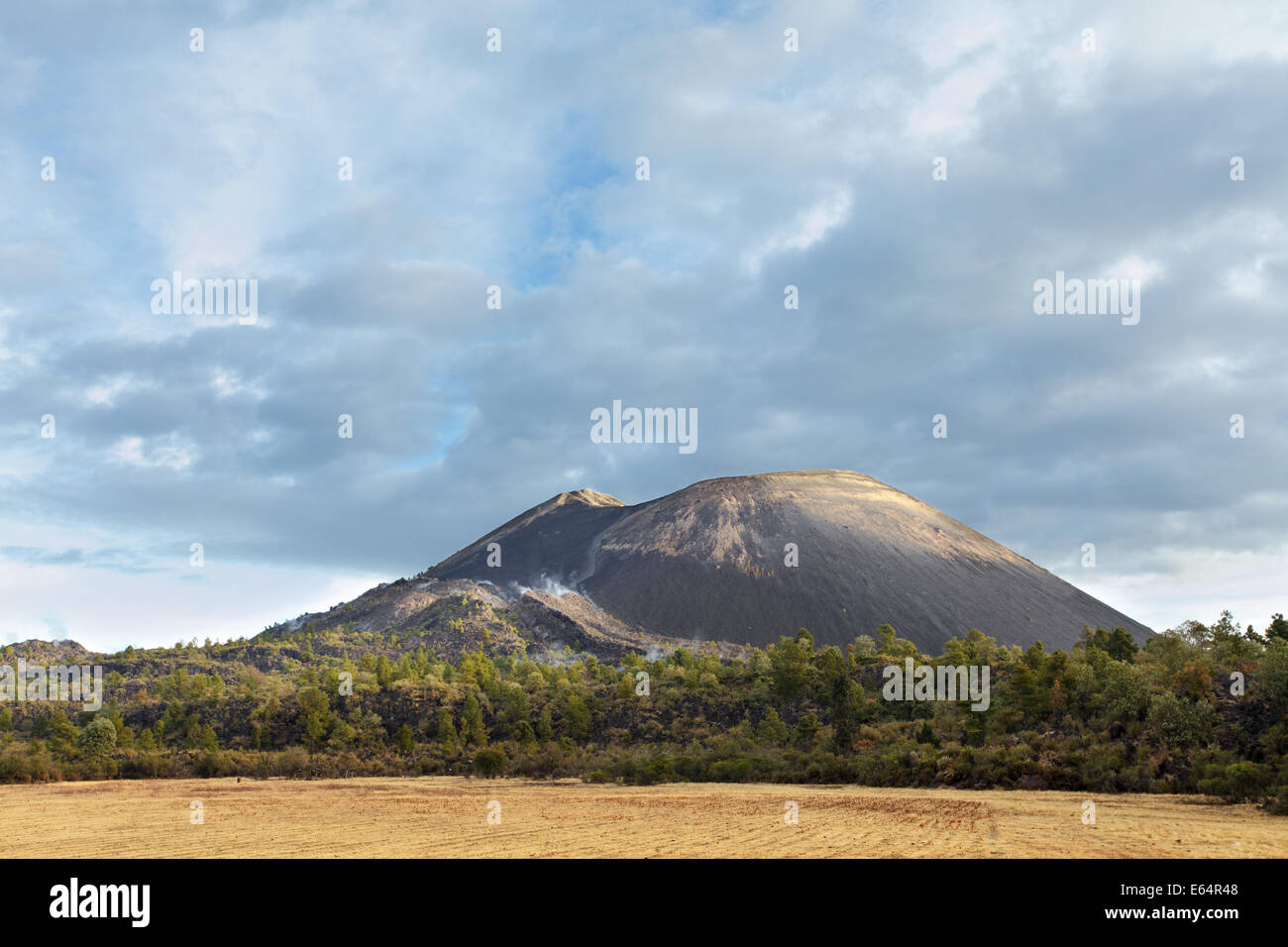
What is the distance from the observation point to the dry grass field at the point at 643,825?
25219 millimetres

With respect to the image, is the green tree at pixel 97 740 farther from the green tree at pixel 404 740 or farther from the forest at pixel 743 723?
the green tree at pixel 404 740

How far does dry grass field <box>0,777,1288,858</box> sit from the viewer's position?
993 inches

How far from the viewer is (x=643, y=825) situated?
33750 millimetres

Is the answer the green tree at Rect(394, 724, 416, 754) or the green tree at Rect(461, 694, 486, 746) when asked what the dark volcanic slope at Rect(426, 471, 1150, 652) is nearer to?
the green tree at Rect(461, 694, 486, 746)

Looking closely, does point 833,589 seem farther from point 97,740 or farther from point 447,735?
point 97,740

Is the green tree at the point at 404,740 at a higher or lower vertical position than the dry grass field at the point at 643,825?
lower

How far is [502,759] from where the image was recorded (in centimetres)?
7081

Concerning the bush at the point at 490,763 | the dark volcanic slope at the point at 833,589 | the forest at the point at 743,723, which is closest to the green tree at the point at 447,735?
the forest at the point at 743,723

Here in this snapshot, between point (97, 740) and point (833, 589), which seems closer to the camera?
point (97, 740)

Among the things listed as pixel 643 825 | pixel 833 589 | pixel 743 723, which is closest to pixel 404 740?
pixel 743 723

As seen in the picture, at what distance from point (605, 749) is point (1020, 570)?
482ft

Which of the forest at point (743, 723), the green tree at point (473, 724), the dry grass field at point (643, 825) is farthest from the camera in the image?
the green tree at point (473, 724)
